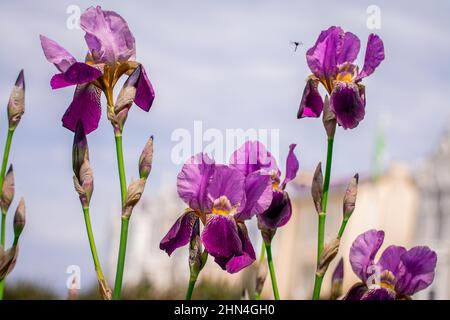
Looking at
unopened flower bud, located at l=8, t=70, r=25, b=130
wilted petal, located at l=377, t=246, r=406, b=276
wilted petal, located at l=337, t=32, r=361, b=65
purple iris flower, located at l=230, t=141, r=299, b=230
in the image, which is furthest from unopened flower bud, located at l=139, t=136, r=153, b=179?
wilted petal, located at l=377, t=246, r=406, b=276

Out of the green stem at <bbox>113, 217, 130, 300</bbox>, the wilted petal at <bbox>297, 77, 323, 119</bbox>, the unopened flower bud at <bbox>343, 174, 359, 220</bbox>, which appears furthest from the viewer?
the wilted petal at <bbox>297, 77, 323, 119</bbox>

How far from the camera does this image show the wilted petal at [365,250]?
5.81ft

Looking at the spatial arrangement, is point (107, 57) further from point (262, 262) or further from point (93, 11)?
point (262, 262)

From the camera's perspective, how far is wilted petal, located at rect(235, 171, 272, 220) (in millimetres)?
1579

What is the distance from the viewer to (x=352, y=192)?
1689 millimetres

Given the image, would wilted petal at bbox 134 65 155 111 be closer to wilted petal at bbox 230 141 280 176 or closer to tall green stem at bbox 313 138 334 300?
wilted petal at bbox 230 141 280 176

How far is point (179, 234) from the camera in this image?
158 cm

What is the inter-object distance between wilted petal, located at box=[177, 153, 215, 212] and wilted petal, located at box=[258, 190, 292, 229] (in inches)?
7.6

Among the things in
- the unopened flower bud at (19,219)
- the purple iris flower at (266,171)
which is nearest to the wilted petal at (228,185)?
the purple iris flower at (266,171)

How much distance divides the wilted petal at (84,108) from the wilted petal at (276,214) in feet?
1.37

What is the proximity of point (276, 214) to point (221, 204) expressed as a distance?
0.21 metres

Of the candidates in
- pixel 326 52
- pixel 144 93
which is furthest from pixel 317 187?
pixel 144 93

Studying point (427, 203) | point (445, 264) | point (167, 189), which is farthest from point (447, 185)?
point (167, 189)

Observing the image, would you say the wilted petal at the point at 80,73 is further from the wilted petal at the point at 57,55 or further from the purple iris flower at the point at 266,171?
the purple iris flower at the point at 266,171
